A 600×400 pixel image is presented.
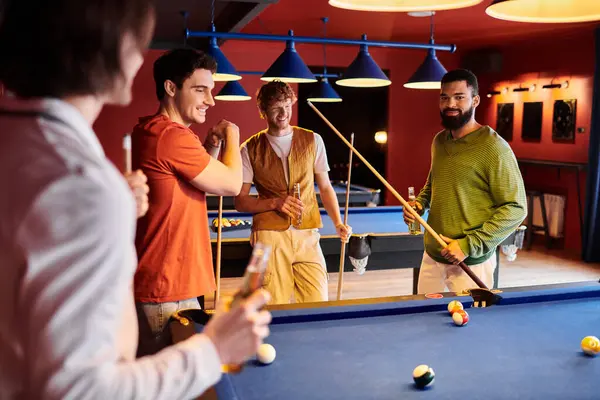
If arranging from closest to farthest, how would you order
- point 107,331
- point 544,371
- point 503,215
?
point 107,331
point 544,371
point 503,215

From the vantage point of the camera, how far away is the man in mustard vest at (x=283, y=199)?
3037 mm

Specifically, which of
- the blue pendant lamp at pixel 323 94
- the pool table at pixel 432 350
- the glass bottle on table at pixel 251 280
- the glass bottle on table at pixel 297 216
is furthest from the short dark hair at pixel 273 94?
the blue pendant lamp at pixel 323 94

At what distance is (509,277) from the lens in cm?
562

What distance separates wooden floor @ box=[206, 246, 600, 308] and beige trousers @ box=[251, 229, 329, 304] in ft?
5.57

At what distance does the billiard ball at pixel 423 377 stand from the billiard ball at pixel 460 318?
49cm

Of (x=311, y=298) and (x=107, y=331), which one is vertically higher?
(x=107, y=331)

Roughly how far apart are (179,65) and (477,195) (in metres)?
1.47

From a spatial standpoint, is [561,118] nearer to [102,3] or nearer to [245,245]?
[245,245]

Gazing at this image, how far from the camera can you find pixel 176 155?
199 cm

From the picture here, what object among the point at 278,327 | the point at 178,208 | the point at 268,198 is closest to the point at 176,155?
the point at 178,208


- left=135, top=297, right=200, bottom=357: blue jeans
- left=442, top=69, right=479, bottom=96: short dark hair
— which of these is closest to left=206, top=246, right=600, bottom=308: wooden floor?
left=442, top=69, right=479, bottom=96: short dark hair

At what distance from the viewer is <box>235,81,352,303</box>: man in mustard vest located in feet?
9.96

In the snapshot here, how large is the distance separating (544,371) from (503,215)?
1217 millimetres

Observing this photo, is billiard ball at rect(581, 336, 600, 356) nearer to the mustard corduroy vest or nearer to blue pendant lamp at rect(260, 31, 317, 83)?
the mustard corduroy vest
